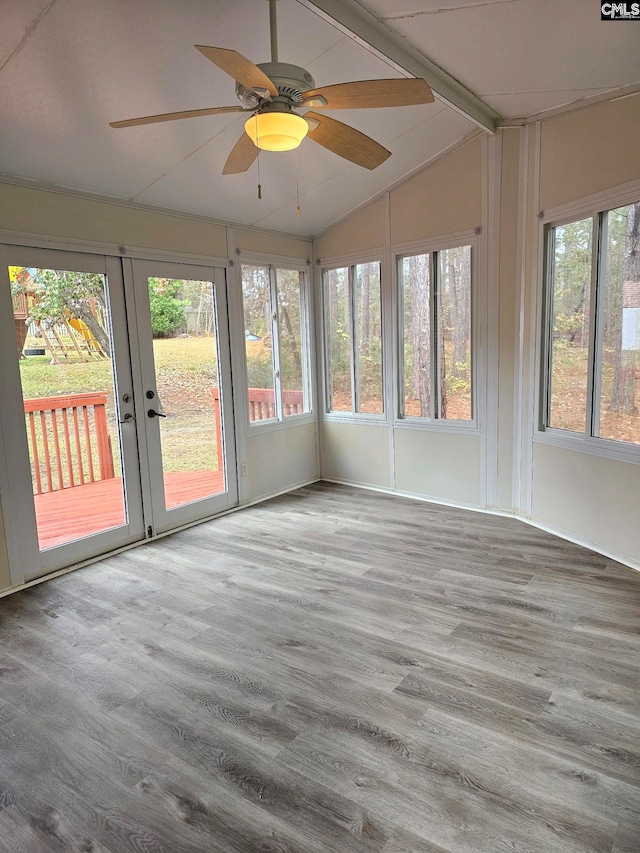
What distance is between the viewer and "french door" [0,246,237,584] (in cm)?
335

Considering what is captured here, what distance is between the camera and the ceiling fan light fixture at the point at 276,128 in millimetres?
2125

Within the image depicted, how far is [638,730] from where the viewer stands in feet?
6.58

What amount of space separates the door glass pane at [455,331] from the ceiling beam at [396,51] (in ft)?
3.35

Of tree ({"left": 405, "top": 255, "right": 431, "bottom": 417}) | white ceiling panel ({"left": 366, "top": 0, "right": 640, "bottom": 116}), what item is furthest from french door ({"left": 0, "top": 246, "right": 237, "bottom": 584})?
white ceiling panel ({"left": 366, "top": 0, "right": 640, "bottom": 116})

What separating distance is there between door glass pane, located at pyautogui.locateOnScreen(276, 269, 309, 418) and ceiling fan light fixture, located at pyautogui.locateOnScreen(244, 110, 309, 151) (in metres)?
2.93

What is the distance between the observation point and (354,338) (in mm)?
→ 5281

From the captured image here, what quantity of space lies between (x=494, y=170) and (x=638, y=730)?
3708 millimetres

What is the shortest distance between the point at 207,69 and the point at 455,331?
8.81ft

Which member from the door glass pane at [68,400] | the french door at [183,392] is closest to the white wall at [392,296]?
the french door at [183,392]

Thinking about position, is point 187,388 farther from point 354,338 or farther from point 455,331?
point 455,331

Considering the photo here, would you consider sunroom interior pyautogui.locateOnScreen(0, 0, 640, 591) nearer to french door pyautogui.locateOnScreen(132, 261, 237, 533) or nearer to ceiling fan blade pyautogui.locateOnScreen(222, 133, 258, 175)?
french door pyautogui.locateOnScreen(132, 261, 237, 533)

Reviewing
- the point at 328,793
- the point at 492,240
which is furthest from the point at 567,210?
the point at 328,793

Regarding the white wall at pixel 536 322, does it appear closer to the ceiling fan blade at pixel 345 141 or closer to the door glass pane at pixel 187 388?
the ceiling fan blade at pixel 345 141

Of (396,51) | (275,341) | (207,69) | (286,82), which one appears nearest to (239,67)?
(286,82)
